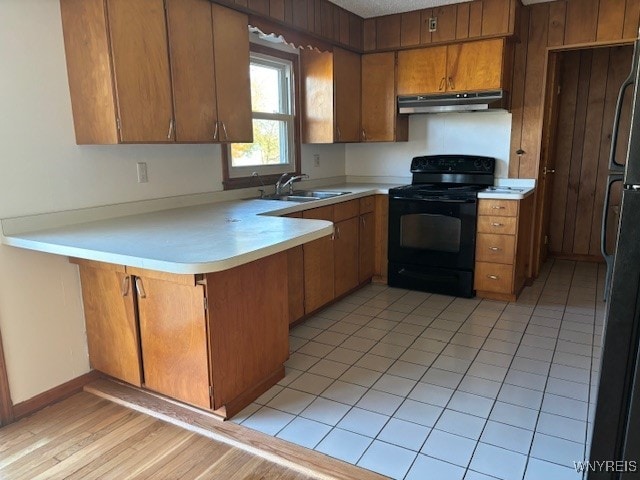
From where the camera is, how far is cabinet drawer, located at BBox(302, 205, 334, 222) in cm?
309

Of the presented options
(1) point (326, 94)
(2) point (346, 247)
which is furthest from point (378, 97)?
(2) point (346, 247)

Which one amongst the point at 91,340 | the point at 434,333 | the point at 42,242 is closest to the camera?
the point at 42,242

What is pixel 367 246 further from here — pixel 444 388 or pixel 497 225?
pixel 444 388

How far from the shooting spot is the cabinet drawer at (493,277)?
3.62m

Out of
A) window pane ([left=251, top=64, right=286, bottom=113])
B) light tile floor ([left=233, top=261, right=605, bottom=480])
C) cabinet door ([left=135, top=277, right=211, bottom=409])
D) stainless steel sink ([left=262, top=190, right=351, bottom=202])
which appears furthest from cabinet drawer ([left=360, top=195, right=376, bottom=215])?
cabinet door ([left=135, top=277, right=211, bottom=409])

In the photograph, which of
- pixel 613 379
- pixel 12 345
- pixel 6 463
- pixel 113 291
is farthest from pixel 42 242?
pixel 613 379

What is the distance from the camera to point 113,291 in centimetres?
224

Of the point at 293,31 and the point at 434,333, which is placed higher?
the point at 293,31

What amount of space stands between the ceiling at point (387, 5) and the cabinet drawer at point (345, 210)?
1523 mm

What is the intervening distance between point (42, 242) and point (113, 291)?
0.39m

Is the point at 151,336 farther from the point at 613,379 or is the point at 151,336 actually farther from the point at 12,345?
the point at 613,379

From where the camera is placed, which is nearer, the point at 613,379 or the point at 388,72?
the point at 613,379

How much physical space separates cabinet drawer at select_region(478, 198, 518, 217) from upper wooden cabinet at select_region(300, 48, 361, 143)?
1.28 meters

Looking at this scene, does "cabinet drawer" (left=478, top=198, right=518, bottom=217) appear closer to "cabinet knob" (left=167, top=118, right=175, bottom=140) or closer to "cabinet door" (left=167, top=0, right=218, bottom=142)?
"cabinet door" (left=167, top=0, right=218, bottom=142)
